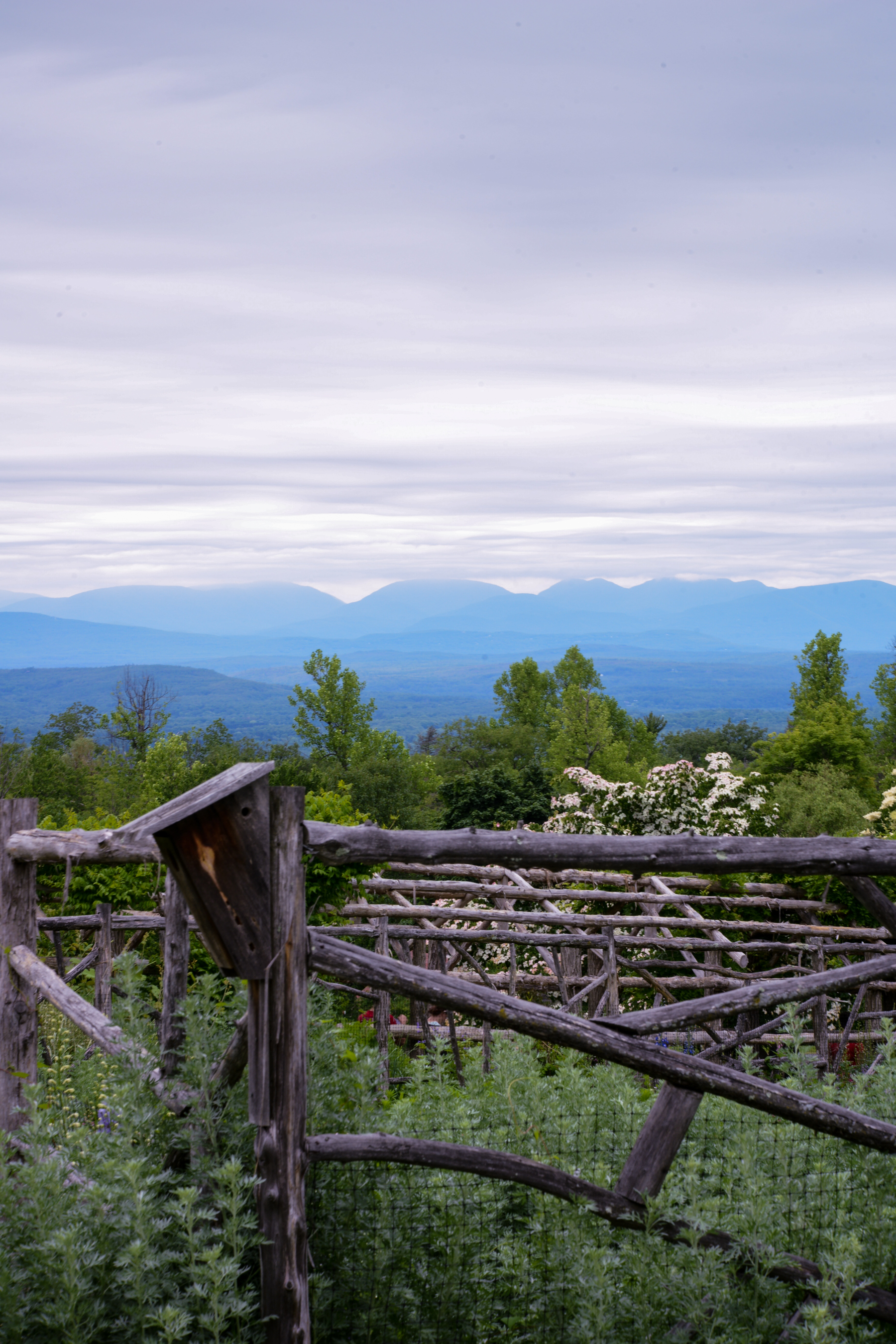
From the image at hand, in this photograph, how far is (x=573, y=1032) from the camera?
2.88 meters

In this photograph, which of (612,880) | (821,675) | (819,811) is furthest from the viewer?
(821,675)

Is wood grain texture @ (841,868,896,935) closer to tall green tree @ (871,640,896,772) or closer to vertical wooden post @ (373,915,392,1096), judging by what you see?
vertical wooden post @ (373,915,392,1096)

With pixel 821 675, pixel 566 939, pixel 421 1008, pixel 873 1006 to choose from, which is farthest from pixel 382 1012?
pixel 821 675

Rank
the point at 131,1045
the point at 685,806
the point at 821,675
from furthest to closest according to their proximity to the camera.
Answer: the point at 821,675 → the point at 685,806 → the point at 131,1045

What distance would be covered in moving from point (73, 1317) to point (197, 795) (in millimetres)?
1369

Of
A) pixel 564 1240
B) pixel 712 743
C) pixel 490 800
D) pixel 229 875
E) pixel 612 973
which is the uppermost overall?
pixel 229 875

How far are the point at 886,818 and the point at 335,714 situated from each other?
40.9 meters

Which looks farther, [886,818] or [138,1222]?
[886,818]

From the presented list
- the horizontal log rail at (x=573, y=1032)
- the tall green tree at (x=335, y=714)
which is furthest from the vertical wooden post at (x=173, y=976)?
the tall green tree at (x=335, y=714)

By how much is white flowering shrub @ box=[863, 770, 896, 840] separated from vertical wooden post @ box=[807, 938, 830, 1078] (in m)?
6.31

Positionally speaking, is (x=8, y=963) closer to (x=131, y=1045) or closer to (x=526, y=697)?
(x=131, y=1045)

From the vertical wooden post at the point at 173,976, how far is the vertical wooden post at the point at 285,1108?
0.66m

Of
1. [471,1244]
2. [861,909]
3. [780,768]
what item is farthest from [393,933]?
[780,768]

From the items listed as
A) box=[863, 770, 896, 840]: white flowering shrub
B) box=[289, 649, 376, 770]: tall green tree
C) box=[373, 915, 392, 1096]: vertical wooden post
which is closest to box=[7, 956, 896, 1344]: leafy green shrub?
box=[373, 915, 392, 1096]: vertical wooden post
